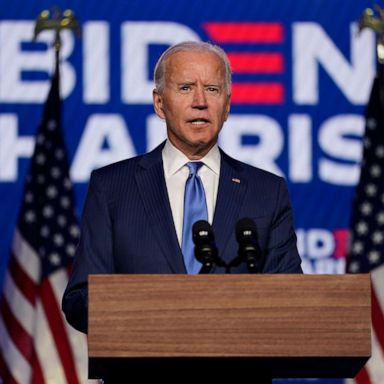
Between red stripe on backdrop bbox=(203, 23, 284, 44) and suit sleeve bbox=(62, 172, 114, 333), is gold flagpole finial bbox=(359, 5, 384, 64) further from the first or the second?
suit sleeve bbox=(62, 172, 114, 333)

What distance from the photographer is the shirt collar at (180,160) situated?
11.4ft

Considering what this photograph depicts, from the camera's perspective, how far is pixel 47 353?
22.4 ft

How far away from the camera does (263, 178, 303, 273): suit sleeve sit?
131 inches

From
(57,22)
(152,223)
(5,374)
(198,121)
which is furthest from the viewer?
(57,22)

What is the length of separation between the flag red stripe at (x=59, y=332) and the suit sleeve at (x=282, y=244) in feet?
11.5

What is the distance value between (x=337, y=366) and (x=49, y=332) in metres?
4.04

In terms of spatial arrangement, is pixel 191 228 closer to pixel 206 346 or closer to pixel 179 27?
pixel 206 346

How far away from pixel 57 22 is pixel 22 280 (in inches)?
51.7

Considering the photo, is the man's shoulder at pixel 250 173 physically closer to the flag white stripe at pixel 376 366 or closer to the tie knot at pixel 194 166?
the tie knot at pixel 194 166

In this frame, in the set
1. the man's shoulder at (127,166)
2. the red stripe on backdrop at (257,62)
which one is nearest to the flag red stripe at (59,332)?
the red stripe on backdrop at (257,62)

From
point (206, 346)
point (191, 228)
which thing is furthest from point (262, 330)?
point (191, 228)

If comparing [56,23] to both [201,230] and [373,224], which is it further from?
[201,230]

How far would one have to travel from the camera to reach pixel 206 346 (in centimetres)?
281

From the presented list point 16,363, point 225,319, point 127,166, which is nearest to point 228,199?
point 127,166
